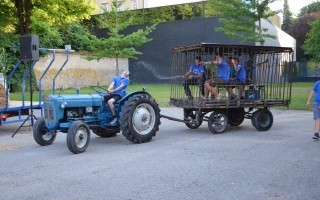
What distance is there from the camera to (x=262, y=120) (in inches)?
467

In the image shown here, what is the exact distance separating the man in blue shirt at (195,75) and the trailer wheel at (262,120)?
1.66m

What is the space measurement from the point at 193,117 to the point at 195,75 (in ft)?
3.96

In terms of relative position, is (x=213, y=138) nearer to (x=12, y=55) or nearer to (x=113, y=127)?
(x=113, y=127)

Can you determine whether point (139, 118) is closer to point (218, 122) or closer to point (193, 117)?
point (218, 122)

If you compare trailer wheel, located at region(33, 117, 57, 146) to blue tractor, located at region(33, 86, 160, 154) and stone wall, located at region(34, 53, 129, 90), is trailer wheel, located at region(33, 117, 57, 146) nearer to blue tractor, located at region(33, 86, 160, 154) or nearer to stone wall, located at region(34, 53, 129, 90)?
blue tractor, located at region(33, 86, 160, 154)

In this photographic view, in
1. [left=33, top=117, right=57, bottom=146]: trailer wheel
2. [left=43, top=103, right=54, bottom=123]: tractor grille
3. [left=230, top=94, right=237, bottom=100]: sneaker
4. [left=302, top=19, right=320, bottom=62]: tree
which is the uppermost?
[left=302, top=19, right=320, bottom=62]: tree

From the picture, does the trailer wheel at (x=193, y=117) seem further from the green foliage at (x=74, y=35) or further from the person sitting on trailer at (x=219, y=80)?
the green foliage at (x=74, y=35)

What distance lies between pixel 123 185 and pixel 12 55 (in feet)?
84.2

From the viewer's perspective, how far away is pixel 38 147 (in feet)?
31.8

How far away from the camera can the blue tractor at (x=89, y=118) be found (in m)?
8.78

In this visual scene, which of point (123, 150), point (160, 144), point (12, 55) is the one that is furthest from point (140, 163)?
point (12, 55)

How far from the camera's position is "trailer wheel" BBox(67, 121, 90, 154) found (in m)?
8.44

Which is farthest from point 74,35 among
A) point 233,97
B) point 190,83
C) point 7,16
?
point 233,97

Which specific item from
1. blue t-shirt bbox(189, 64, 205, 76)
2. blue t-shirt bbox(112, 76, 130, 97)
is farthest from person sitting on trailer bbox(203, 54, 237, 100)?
blue t-shirt bbox(112, 76, 130, 97)
